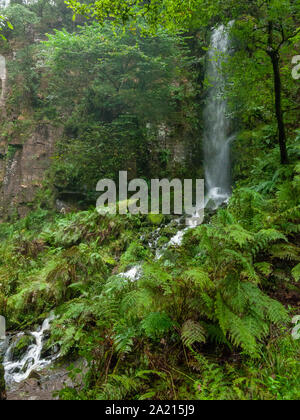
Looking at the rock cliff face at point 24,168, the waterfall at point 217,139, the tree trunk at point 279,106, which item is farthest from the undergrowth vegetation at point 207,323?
the rock cliff face at point 24,168

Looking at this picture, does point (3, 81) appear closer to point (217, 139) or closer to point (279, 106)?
point (217, 139)

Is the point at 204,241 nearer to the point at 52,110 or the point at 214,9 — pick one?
the point at 214,9

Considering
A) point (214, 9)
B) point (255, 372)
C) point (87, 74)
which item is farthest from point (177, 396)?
point (87, 74)

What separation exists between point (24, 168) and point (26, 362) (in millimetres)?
10539

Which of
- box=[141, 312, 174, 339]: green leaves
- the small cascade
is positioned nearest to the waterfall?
box=[141, 312, 174, 339]: green leaves

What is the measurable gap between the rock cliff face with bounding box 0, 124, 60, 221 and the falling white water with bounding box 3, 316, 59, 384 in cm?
882

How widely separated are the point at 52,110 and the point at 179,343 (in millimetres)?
13817

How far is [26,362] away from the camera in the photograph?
391cm

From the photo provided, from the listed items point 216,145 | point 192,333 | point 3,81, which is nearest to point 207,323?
point 192,333

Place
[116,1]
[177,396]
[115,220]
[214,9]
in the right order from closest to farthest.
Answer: [177,396] → [116,1] → [214,9] → [115,220]

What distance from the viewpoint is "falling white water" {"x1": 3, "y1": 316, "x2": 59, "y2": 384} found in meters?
3.68

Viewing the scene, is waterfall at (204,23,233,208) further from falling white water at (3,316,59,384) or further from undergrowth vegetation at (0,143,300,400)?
falling white water at (3,316,59,384)
